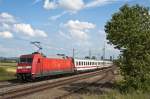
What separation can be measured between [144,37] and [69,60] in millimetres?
30498

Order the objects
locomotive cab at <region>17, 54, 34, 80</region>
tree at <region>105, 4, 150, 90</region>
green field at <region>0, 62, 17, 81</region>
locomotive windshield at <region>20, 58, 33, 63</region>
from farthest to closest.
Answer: green field at <region>0, 62, 17, 81</region>
locomotive windshield at <region>20, 58, 33, 63</region>
locomotive cab at <region>17, 54, 34, 80</region>
tree at <region>105, 4, 150, 90</region>

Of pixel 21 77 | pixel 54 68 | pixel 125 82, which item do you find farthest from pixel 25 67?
pixel 125 82

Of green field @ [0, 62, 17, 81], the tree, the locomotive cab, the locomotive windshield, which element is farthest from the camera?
green field @ [0, 62, 17, 81]

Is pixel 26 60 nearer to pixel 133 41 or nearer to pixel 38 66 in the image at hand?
pixel 38 66

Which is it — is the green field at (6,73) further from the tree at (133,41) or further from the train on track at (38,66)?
the tree at (133,41)

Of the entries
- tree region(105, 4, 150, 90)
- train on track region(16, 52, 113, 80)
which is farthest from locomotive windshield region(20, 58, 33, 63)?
tree region(105, 4, 150, 90)

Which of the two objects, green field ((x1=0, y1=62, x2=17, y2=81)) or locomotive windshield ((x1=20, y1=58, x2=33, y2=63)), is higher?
locomotive windshield ((x1=20, y1=58, x2=33, y2=63))

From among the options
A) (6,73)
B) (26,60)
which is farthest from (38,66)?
(6,73)

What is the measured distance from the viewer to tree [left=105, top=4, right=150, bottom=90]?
21969mm

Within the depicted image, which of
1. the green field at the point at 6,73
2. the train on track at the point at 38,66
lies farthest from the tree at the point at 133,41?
the green field at the point at 6,73

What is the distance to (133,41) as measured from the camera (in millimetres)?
22141

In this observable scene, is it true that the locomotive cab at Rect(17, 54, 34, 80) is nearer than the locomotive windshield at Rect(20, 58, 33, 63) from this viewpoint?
Yes

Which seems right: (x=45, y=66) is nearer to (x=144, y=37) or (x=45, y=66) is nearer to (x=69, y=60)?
(x=69, y=60)

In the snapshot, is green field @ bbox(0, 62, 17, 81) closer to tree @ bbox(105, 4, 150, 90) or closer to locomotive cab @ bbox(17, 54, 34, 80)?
locomotive cab @ bbox(17, 54, 34, 80)
